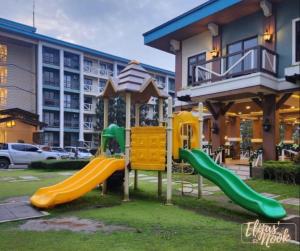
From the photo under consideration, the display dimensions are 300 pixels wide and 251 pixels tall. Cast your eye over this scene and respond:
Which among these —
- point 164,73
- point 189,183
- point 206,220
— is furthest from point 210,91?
point 164,73

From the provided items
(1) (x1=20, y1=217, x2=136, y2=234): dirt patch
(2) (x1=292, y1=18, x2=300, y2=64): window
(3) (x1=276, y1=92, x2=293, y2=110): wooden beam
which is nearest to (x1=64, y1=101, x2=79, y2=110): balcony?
(3) (x1=276, y1=92, x2=293, y2=110): wooden beam

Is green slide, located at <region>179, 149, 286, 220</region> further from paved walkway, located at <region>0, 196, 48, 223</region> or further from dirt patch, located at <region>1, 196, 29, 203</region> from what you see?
dirt patch, located at <region>1, 196, 29, 203</region>

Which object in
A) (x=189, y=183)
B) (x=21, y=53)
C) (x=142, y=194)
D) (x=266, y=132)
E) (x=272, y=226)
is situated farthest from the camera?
(x=21, y=53)

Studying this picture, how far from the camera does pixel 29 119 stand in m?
28.5

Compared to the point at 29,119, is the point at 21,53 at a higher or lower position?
higher

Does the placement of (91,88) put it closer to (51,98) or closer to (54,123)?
(51,98)

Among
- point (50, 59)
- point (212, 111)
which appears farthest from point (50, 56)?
point (212, 111)

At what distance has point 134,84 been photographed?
9086 millimetres

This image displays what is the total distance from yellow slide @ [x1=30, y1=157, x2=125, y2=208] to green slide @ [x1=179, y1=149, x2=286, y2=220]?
6.64 feet

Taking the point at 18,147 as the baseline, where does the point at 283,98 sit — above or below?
above

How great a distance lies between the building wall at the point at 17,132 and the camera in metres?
27.5

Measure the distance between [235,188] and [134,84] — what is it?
3.86 m

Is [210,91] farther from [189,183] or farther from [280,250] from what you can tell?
[280,250]

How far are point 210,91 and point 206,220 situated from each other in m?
8.33
